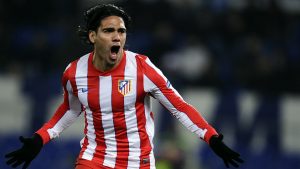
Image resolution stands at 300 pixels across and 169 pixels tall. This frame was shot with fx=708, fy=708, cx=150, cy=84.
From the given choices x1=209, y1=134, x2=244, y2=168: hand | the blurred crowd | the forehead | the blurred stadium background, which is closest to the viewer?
x1=209, y1=134, x2=244, y2=168: hand

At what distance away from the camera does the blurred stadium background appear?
883 cm

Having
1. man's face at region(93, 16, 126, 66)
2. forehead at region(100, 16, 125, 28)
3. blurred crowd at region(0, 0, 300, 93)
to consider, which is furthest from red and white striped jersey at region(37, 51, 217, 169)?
blurred crowd at region(0, 0, 300, 93)

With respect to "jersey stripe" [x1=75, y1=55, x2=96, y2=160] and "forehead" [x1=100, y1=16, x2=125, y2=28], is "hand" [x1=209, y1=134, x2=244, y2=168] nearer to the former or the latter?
"jersey stripe" [x1=75, y1=55, x2=96, y2=160]

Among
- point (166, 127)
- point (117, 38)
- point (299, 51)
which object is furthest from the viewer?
point (299, 51)

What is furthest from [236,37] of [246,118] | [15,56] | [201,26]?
[15,56]

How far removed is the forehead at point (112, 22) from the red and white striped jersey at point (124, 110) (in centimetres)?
24

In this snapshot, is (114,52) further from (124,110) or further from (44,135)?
(44,135)

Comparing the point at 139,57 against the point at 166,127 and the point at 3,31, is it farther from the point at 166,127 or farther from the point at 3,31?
the point at 3,31

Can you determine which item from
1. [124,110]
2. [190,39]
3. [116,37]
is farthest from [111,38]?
[190,39]

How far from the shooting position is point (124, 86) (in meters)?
4.25

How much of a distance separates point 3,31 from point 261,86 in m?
3.56

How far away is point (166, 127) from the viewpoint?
28.9ft

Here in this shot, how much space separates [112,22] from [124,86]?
390 mm

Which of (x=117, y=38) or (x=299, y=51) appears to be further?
(x=299, y=51)
